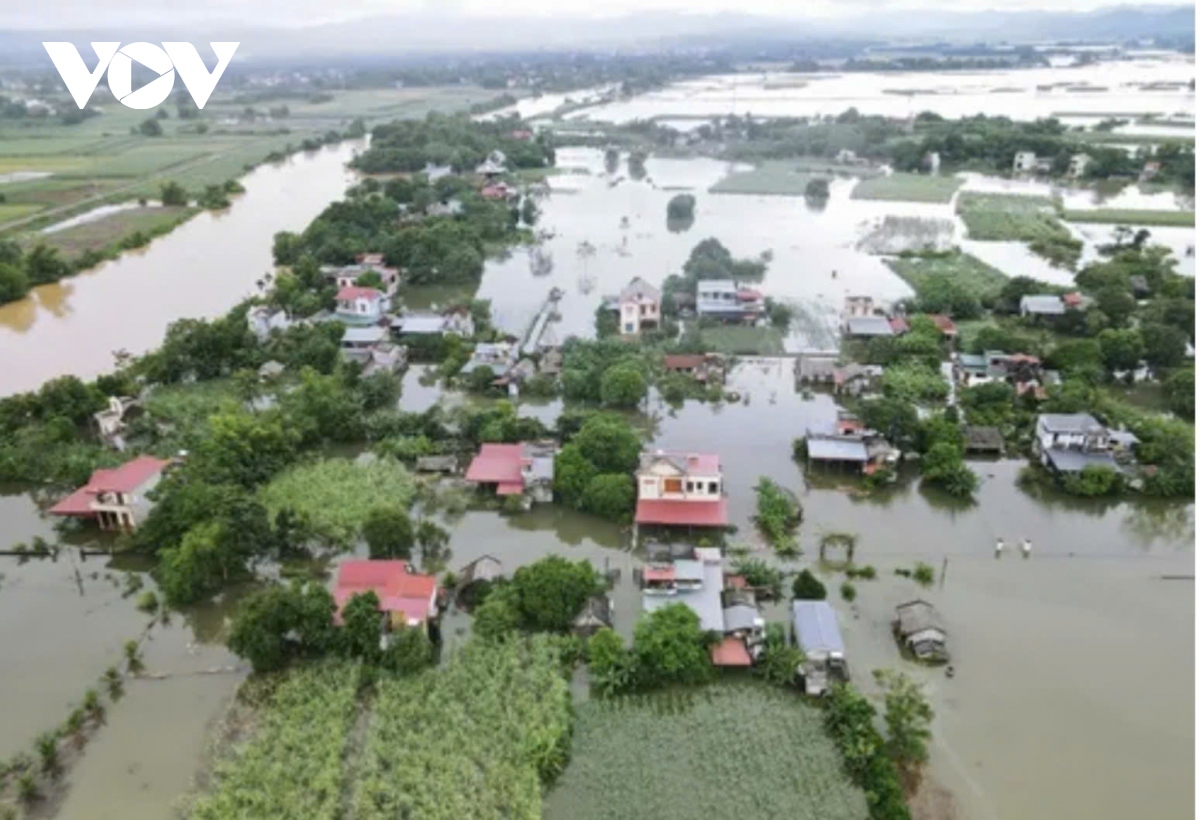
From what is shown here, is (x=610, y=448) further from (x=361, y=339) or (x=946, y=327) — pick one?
(x=946, y=327)

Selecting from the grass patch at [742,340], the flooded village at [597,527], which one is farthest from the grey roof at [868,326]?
the grass patch at [742,340]

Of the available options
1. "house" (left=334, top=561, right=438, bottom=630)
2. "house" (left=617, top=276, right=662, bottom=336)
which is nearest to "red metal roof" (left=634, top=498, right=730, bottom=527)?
"house" (left=334, top=561, right=438, bottom=630)

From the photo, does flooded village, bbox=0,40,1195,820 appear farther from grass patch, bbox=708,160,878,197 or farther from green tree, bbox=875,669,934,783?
grass patch, bbox=708,160,878,197

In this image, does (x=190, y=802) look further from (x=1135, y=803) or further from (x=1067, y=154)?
(x=1067, y=154)

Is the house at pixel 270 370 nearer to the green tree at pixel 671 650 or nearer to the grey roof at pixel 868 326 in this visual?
the green tree at pixel 671 650

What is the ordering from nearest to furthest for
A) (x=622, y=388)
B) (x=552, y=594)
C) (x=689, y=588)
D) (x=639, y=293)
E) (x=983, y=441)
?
(x=552, y=594), (x=689, y=588), (x=983, y=441), (x=622, y=388), (x=639, y=293)

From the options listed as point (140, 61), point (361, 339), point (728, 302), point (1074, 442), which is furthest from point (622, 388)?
point (140, 61)

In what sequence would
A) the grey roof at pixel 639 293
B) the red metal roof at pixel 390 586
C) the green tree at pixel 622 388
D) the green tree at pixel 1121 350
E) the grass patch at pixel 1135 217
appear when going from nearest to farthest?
the red metal roof at pixel 390 586
the green tree at pixel 622 388
the green tree at pixel 1121 350
the grey roof at pixel 639 293
the grass patch at pixel 1135 217
